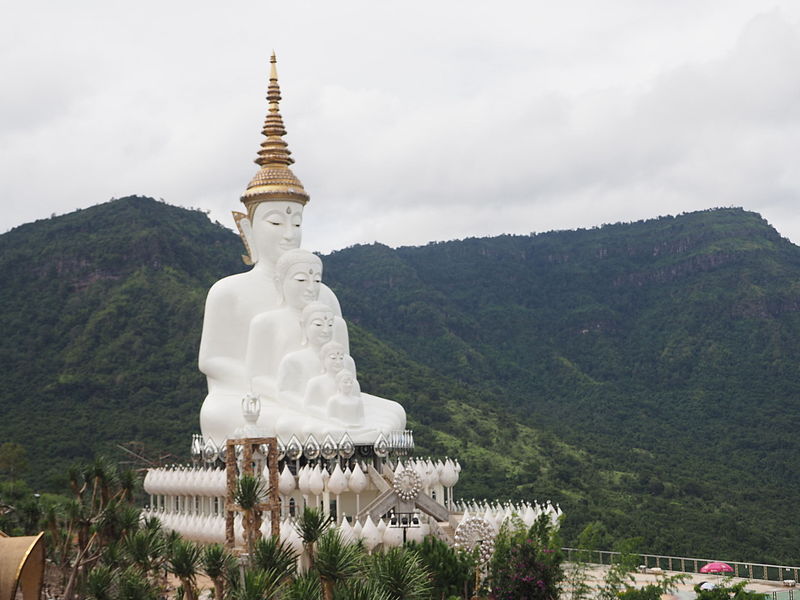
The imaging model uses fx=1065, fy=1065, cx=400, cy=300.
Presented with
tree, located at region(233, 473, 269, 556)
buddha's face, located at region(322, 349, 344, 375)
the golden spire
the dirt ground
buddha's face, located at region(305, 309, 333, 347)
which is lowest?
the dirt ground

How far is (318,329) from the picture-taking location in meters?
29.2

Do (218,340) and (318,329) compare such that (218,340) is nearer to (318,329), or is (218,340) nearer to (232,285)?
(232,285)

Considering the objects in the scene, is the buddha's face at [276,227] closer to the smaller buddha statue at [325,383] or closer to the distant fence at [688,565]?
the smaller buddha statue at [325,383]

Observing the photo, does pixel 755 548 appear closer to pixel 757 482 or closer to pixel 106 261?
pixel 757 482

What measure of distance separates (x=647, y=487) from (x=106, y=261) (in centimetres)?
3446

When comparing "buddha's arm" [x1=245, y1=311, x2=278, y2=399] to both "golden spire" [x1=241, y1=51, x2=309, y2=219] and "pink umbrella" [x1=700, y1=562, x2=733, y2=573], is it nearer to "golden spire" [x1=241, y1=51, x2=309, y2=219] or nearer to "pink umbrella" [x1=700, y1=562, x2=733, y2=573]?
"golden spire" [x1=241, y1=51, x2=309, y2=219]

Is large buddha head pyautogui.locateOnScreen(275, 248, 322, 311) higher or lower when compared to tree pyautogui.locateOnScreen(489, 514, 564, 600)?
higher

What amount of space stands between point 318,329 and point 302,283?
191 cm

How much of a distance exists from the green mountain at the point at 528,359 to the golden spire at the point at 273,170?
1545cm

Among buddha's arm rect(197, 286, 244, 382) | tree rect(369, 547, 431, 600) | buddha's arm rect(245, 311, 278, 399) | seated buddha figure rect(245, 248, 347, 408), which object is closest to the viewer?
tree rect(369, 547, 431, 600)

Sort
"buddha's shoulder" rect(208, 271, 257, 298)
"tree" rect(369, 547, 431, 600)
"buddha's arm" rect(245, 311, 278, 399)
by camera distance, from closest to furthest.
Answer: "tree" rect(369, 547, 431, 600) < "buddha's arm" rect(245, 311, 278, 399) < "buddha's shoulder" rect(208, 271, 257, 298)

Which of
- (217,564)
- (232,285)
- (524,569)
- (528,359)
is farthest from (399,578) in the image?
(528,359)

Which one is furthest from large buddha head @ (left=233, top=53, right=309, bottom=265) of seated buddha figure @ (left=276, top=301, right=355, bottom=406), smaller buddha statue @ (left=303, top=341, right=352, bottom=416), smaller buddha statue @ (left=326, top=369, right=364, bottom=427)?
smaller buddha statue @ (left=326, top=369, right=364, bottom=427)

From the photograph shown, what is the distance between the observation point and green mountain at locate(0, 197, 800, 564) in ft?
153
